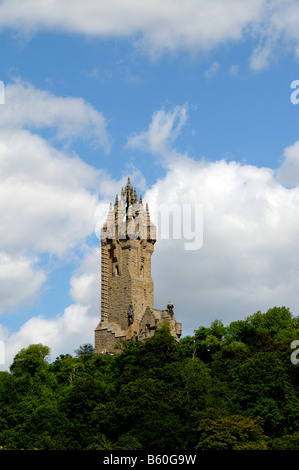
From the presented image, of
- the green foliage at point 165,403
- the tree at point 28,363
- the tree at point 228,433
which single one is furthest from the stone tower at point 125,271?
the tree at point 228,433

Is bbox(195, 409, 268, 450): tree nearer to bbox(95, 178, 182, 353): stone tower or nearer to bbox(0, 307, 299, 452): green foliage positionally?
bbox(0, 307, 299, 452): green foliage

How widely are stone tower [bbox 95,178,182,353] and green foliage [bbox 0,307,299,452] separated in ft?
63.9

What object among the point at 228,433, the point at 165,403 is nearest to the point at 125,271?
the point at 165,403

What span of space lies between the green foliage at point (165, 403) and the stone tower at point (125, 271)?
19463 mm

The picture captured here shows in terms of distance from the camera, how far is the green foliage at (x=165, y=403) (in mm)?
61875

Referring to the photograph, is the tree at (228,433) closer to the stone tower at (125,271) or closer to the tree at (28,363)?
the tree at (28,363)

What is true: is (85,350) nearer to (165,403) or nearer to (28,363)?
(28,363)

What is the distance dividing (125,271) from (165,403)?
3895cm

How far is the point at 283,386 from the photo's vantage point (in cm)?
6725

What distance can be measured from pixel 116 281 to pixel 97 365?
18.9 m
